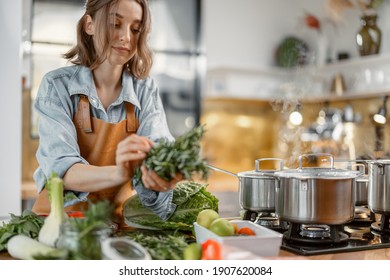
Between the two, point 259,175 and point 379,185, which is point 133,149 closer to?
point 259,175

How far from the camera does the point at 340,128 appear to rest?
12.7 feet

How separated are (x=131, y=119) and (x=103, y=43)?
0.23m

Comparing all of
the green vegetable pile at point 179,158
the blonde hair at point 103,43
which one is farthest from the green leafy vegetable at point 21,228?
the blonde hair at point 103,43

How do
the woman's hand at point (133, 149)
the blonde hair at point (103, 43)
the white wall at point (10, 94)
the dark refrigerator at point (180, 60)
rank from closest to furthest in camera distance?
the woman's hand at point (133, 149) < the blonde hair at point (103, 43) < the white wall at point (10, 94) < the dark refrigerator at point (180, 60)

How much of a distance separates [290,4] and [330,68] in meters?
0.86

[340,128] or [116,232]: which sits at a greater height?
[340,128]

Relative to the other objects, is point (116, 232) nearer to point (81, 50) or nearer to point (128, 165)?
point (128, 165)

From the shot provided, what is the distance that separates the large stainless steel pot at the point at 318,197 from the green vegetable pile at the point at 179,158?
0.29 m

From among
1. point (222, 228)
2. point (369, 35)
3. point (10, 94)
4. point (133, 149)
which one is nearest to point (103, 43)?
point (133, 149)

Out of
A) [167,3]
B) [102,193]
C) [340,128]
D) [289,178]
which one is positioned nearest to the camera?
[289,178]

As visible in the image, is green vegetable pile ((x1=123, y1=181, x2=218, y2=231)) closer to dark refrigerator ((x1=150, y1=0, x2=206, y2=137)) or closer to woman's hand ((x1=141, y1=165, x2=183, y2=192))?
woman's hand ((x1=141, y1=165, x2=183, y2=192))

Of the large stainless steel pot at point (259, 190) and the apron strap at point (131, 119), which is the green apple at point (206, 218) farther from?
the apron strap at point (131, 119)

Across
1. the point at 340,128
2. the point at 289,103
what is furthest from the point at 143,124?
the point at 340,128

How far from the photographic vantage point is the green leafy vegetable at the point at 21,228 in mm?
1312
